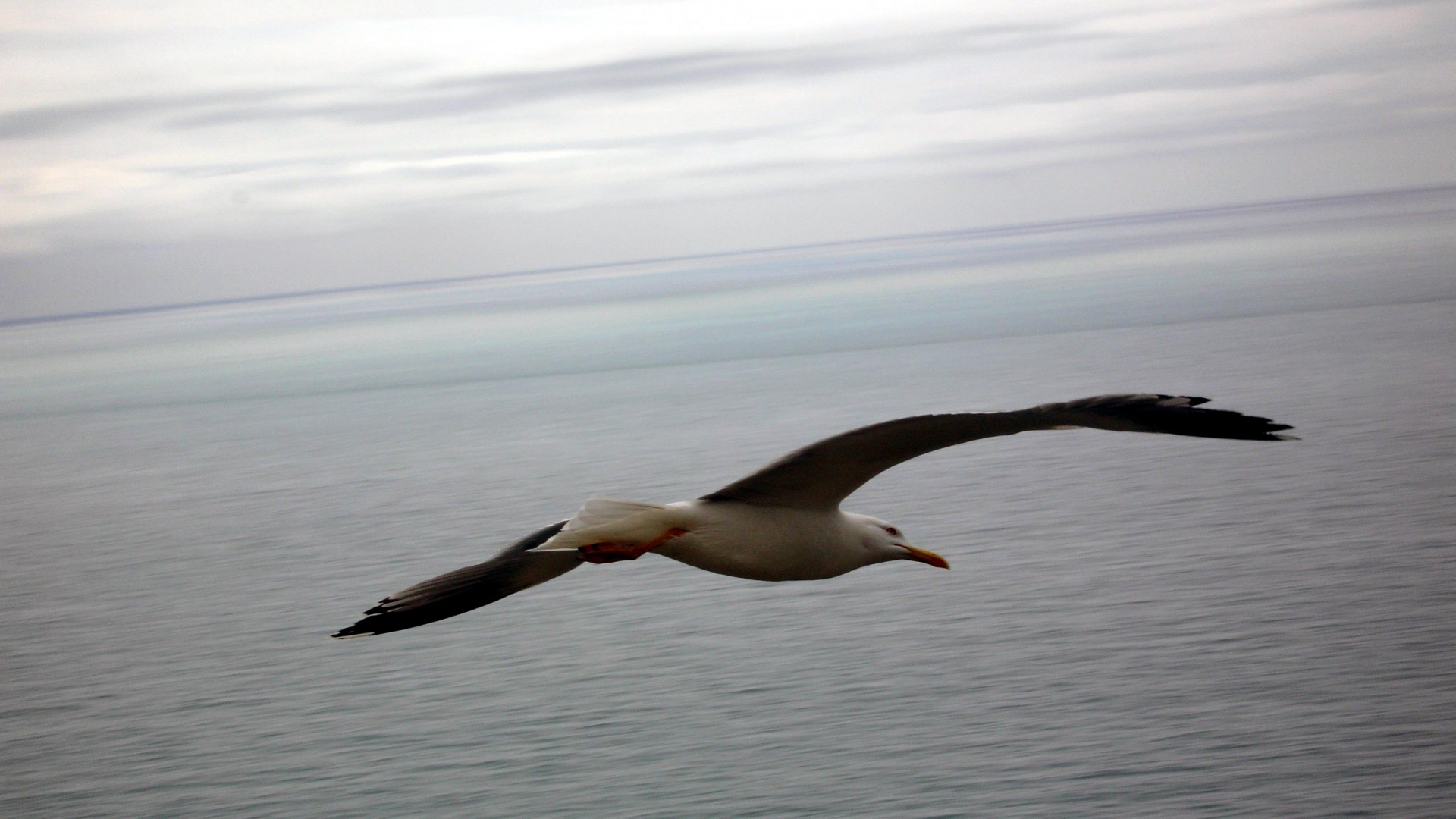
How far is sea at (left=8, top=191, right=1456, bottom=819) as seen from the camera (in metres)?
15.9

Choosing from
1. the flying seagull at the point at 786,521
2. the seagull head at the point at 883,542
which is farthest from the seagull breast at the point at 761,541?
the seagull head at the point at 883,542

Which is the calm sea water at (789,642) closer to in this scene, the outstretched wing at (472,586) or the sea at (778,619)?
the sea at (778,619)

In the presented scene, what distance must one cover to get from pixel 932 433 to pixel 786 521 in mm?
1230

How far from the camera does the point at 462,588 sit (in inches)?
332

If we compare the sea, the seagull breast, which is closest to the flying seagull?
the seagull breast

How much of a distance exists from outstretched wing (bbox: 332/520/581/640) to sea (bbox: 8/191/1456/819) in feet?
23.3

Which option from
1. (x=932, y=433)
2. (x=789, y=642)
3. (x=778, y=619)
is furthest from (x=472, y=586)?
(x=778, y=619)

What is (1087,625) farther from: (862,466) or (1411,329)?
(1411,329)

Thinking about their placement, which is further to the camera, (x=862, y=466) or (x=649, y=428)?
(x=649, y=428)

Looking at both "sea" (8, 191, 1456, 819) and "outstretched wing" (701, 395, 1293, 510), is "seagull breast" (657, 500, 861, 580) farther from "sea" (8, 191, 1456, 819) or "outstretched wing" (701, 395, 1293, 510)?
"sea" (8, 191, 1456, 819)

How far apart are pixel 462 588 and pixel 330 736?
11086 millimetres

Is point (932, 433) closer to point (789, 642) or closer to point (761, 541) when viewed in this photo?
point (761, 541)

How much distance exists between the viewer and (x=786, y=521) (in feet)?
26.4

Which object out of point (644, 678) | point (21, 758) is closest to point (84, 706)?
point (21, 758)
